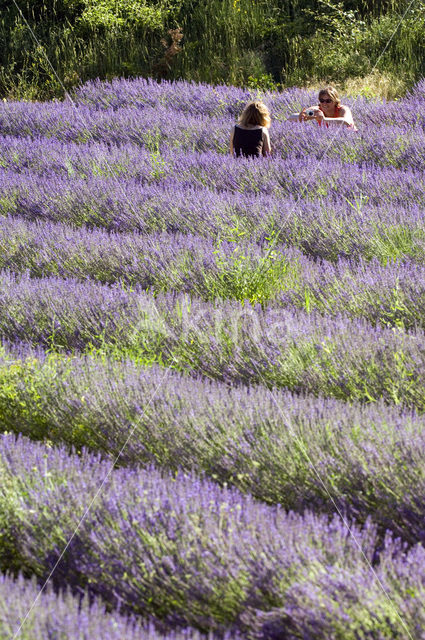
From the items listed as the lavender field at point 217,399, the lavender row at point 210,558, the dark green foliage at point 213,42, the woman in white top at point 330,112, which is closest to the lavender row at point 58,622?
the lavender field at point 217,399

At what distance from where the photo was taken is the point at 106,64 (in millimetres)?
11797

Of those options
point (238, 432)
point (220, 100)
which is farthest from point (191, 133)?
point (238, 432)

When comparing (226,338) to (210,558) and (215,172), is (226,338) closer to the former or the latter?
(210,558)

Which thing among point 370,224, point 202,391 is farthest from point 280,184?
point 202,391

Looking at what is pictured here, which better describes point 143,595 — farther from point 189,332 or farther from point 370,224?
point 370,224

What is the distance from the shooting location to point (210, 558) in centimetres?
203

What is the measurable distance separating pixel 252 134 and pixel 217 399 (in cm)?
402

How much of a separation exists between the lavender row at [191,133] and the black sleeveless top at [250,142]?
0.67 ft

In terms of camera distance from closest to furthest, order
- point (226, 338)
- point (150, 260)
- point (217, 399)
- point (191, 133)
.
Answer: point (217, 399)
point (226, 338)
point (150, 260)
point (191, 133)

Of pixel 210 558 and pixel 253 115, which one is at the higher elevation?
pixel 253 115

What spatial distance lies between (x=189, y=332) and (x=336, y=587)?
1818 millimetres

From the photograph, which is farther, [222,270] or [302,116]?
[302,116]

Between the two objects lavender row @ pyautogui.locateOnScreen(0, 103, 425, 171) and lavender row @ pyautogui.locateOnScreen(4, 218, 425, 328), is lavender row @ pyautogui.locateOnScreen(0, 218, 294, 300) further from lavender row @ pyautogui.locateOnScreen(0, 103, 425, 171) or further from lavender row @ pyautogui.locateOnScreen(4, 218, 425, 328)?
lavender row @ pyautogui.locateOnScreen(0, 103, 425, 171)

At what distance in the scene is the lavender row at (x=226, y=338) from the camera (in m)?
3.12
